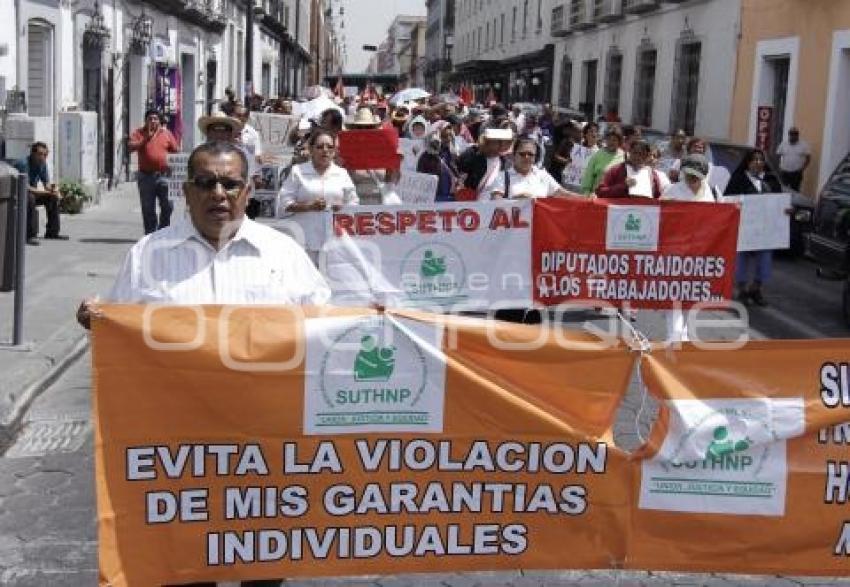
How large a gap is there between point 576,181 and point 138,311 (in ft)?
41.9

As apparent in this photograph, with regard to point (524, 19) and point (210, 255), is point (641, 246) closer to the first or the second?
point (210, 255)

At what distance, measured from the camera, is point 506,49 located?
62125mm

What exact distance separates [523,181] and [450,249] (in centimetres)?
81

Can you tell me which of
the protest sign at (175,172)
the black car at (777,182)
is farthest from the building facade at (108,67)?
the black car at (777,182)

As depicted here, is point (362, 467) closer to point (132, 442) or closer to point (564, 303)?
point (132, 442)

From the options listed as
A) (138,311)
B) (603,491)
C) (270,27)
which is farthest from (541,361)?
(270,27)

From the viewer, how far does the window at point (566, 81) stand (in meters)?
42.3

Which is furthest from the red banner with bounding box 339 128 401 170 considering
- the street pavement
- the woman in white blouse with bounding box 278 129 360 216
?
Result: the street pavement

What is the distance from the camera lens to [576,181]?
15.9 m

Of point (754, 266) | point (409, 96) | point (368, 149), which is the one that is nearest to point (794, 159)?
point (754, 266)

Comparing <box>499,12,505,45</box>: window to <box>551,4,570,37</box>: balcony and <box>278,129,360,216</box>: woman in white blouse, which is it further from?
<box>278,129,360,216</box>: woman in white blouse

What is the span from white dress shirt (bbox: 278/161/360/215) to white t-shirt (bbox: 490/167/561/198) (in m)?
1.24

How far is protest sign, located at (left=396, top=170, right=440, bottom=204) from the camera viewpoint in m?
10.6

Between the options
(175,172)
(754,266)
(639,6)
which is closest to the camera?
(754,266)
